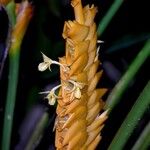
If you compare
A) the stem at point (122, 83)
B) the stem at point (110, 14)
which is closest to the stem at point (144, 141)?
the stem at point (122, 83)

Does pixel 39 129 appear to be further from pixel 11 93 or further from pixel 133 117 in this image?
pixel 133 117

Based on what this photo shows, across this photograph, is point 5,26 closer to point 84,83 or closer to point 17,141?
point 17,141

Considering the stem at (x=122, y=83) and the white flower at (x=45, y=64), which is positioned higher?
the white flower at (x=45, y=64)

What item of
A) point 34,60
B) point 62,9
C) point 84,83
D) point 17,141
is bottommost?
point 17,141

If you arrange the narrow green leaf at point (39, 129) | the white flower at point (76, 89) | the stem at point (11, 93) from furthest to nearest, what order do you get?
the narrow green leaf at point (39, 129) < the stem at point (11, 93) < the white flower at point (76, 89)

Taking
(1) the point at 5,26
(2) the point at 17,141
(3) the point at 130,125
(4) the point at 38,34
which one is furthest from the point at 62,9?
(3) the point at 130,125

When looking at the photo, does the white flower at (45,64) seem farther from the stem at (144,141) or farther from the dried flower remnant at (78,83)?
the stem at (144,141)

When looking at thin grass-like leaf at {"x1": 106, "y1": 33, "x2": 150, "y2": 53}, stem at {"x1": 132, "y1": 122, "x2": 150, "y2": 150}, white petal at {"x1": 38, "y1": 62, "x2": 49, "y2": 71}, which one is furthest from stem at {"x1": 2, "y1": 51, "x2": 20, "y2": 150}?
thin grass-like leaf at {"x1": 106, "y1": 33, "x2": 150, "y2": 53}
